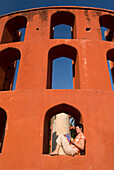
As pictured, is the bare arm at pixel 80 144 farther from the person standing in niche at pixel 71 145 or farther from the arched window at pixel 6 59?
the arched window at pixel 6 59

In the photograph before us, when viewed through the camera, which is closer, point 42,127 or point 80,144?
point 80,144

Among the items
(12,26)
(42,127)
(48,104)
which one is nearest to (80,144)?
(42,127)

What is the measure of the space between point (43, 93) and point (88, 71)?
2.19 metres

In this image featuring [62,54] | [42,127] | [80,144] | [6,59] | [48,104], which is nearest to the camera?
[80,144]

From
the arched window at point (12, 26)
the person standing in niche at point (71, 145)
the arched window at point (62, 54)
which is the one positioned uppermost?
the arched window at point (12, 26)

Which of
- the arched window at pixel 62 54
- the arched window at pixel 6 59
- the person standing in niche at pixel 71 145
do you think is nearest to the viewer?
the person standing in niche at pixel 71 145

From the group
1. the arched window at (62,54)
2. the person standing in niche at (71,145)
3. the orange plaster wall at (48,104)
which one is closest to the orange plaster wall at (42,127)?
the orange plaster wall at (48,104)

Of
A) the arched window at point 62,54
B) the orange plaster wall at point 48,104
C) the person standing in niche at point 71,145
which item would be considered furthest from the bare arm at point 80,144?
the arched window at point 62,54

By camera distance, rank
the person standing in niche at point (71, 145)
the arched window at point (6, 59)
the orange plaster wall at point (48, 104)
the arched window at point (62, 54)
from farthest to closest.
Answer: the arched window at point (6, 59)
the arched window at point (62, 54)
the orange plaster wall at point (48, 104)
the person standing in niche at point (71, 145)

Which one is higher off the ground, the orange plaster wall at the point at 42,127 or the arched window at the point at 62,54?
the arched window at the point at 62,54

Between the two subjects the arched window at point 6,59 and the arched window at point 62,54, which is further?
the arched window at point 6,59

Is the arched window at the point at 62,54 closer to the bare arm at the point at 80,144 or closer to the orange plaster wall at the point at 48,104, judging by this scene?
the orange plaster wall at the point at 48,104

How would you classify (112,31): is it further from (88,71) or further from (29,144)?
(29,144)

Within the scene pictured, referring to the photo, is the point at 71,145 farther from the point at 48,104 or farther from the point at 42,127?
the point at 48,104
